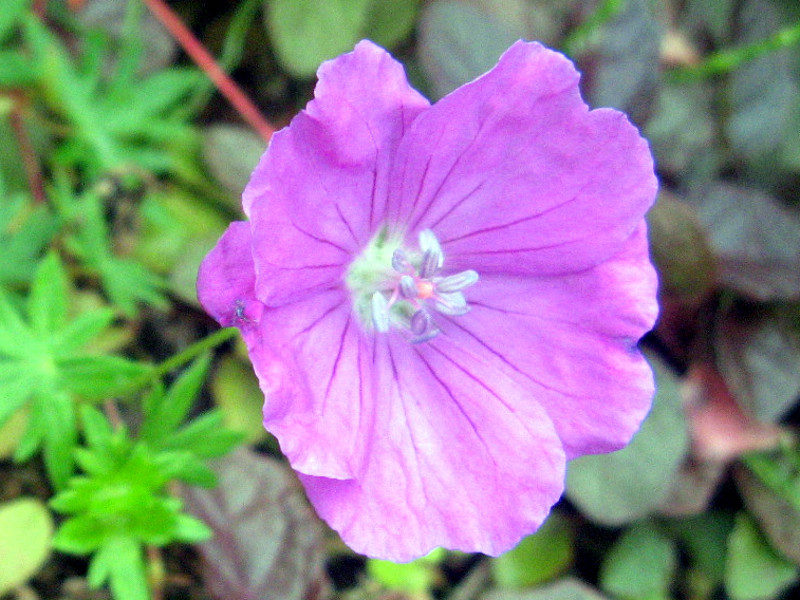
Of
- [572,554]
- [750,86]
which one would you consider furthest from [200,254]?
[750,86]

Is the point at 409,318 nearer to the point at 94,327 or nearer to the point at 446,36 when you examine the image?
the point at 94,327

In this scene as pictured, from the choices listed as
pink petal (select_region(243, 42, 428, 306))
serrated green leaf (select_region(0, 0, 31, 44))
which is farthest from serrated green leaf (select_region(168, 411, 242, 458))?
serrated green leaf (select_region(0, 0, 31, 44))

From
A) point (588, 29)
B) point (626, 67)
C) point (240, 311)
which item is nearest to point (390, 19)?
point (588, 29)

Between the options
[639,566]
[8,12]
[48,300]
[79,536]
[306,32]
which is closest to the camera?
[79,536]

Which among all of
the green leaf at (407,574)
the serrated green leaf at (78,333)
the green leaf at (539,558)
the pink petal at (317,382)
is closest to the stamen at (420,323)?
the pink petal at (317,382)

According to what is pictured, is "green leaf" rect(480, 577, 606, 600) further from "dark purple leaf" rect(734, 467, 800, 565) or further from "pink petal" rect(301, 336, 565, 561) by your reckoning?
"pink petal" rect(301, 336, 565, 561)

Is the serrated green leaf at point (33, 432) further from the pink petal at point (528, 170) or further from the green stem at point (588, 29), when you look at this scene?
the green stem at point (588, 29)

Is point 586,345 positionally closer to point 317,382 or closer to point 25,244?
point 317,382
